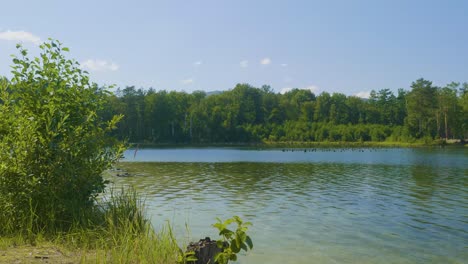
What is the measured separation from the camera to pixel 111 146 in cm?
1230

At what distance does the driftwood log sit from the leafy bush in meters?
3.90

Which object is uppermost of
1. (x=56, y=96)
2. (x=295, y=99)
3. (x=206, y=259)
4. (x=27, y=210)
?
(x=295, y=99)

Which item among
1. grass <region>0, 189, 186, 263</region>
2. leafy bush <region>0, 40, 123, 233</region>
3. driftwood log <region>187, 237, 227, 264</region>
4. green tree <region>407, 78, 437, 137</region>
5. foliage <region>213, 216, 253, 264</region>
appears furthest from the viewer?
green tree <region>407, 78, 437, 137</region>

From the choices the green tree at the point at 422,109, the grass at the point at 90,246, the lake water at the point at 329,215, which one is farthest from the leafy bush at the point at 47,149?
the green tree at the point at 422,109

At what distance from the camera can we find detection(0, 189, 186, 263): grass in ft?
27.2

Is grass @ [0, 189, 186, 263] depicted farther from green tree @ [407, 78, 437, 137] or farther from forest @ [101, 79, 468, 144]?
green tree @ [407, 78, 437, 137]

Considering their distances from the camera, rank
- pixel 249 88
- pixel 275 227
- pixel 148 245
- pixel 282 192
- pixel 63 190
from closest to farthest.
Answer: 1. pixel 148 245
2. pixel 63 190
3. pixel 275 227
4. pixel 282 192
5. pixel 249 88

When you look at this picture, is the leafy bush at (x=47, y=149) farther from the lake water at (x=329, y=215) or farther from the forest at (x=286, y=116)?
the forest at (x=286, y=116)

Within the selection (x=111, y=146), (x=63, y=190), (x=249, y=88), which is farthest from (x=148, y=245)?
(x=249, y=88)

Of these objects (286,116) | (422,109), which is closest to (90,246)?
(422,109)

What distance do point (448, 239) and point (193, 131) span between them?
13479 centimetres

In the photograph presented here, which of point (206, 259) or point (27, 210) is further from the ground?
A: point (27, 210)

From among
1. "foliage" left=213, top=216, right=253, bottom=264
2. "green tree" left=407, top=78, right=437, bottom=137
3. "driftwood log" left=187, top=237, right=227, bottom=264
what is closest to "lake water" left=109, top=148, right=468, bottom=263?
"driftwood log" left=187, top=237, right=227, bottom=264

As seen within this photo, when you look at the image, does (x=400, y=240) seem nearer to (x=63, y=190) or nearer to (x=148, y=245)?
(x=148, y=245)
